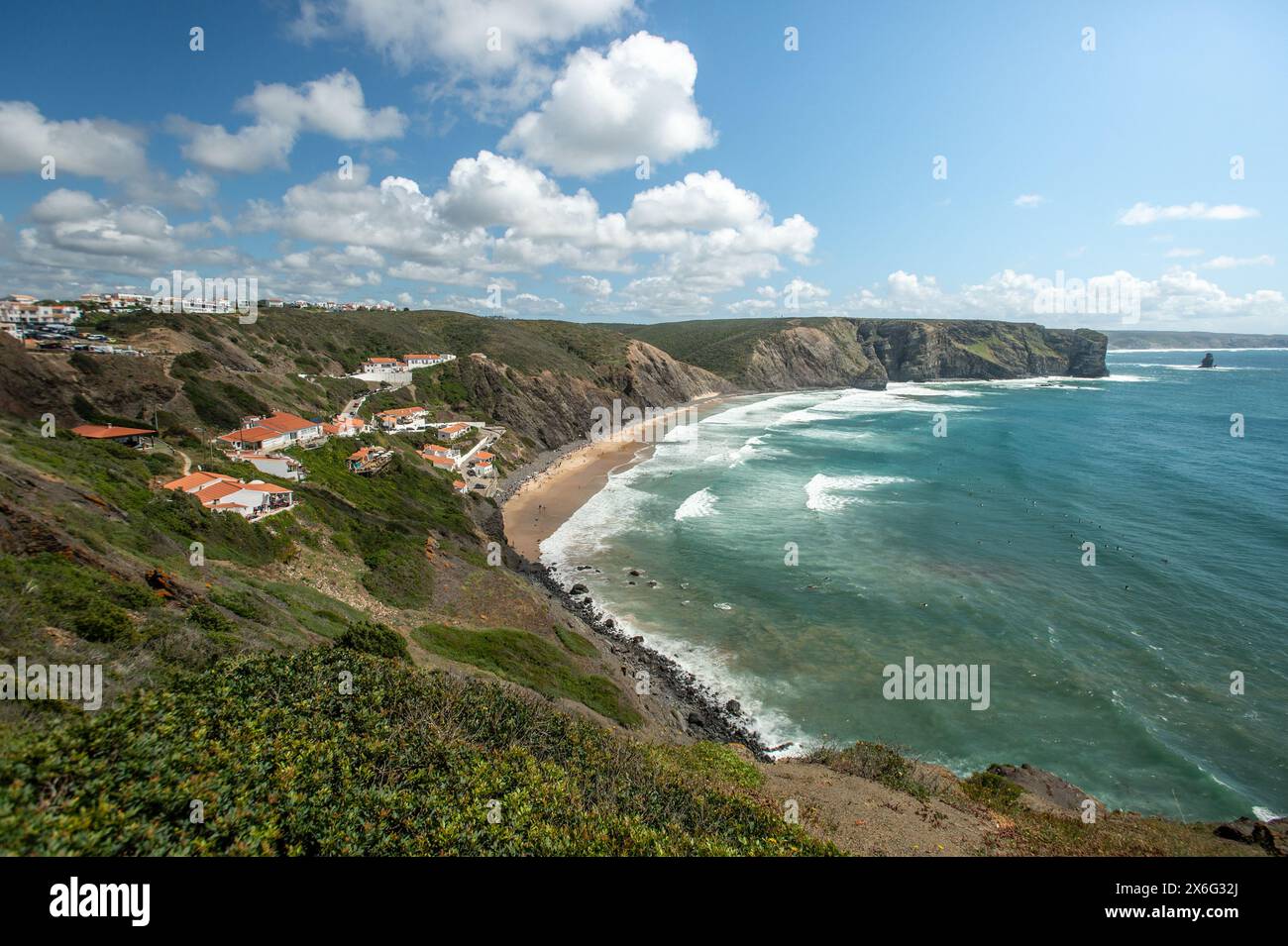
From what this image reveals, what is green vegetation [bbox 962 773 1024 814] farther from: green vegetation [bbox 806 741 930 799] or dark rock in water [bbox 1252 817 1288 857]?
dark rock in water [bbox 1252 817 1288 857]

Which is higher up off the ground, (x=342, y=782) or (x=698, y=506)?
(x=342, y=782)

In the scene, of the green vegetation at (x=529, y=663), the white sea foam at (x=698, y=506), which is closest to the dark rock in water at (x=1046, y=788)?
the green vegetation at (x=529, y=663)

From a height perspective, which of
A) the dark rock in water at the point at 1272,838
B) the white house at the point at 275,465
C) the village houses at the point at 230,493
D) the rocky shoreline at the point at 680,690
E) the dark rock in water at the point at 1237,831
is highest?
the white house at the point at 275,465

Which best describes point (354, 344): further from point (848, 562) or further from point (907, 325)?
point (907, 325)

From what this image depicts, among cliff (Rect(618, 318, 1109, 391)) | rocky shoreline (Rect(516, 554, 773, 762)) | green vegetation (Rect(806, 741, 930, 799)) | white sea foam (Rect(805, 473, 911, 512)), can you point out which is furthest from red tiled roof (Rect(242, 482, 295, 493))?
cliff (Rect(618, 318, 1109, 391))

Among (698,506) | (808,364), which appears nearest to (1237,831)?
(698,506)

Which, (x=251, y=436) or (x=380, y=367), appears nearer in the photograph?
(x=251, y=436)

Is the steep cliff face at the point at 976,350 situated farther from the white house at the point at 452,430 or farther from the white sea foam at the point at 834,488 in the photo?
the white house at the point at 452,430

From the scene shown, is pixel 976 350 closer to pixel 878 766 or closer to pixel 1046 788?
pixel 1046 788
